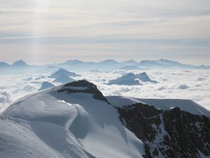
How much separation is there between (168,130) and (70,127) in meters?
51.1

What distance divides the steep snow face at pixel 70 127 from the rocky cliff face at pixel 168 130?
10.1 metres

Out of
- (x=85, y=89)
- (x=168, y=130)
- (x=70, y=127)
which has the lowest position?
(x=168, y=130)

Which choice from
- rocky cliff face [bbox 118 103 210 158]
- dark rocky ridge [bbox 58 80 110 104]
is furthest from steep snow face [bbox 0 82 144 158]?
rocky cliff face [bbox 118 103 210 158]

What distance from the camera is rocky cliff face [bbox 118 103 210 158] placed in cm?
8400

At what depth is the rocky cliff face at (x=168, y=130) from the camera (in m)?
84.0

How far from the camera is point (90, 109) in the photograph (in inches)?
2921

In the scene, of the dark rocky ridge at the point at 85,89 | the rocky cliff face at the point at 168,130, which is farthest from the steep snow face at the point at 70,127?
the rocky cliff face at the point at 168,130

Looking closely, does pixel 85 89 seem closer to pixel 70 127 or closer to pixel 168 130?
pixel 168 130

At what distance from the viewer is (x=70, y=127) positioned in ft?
179

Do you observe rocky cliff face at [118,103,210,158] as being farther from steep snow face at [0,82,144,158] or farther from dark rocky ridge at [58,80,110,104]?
steep snow face at [0,82,144,158]

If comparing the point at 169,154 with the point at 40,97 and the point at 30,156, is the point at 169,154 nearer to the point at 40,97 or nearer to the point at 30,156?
the point at 40,97

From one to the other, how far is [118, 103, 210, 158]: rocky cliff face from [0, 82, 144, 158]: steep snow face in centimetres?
1013

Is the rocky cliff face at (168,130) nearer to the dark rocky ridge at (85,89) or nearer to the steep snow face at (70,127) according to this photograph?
the dark rocky ridge at (85,89)

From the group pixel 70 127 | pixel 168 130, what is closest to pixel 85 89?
pixel 168 130
